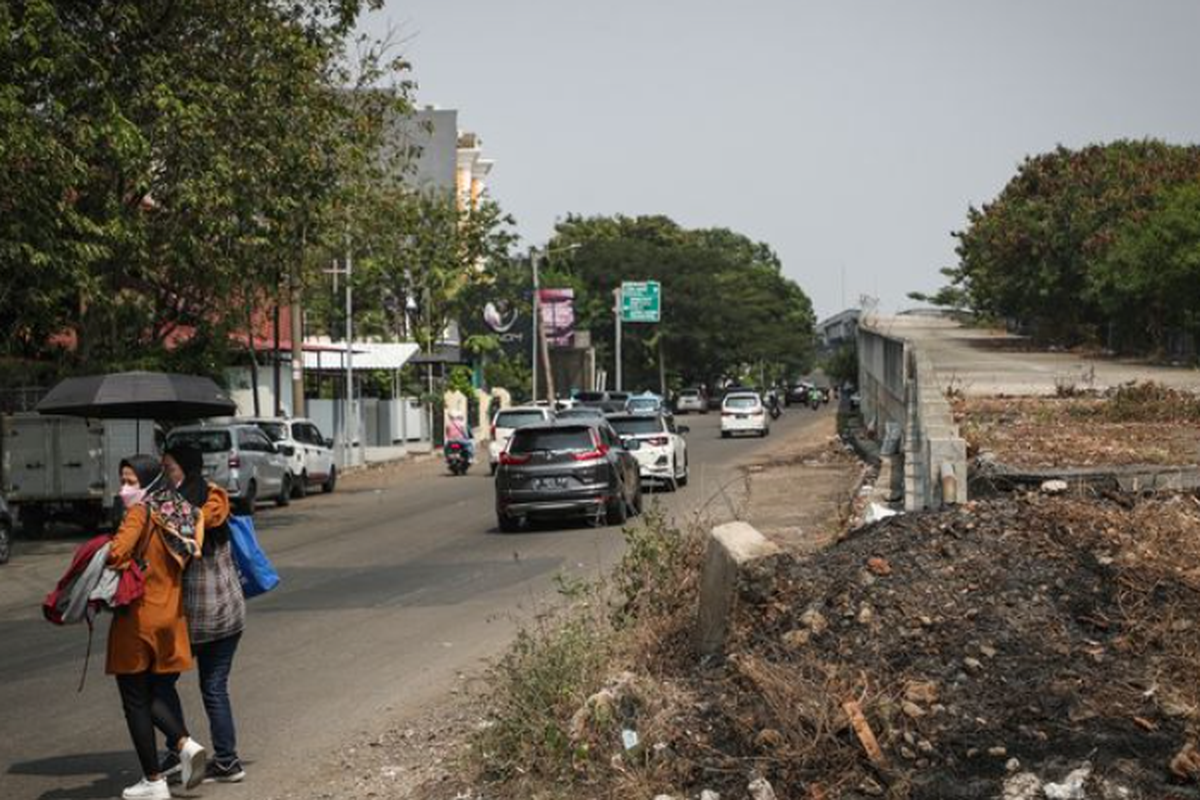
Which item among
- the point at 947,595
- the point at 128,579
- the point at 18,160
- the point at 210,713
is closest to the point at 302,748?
the point at 210,713

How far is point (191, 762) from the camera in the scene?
8.40 m

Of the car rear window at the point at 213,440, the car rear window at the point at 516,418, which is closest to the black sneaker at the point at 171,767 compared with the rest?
the car rear window at the point at 213,440

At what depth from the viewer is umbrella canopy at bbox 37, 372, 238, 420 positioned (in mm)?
12445

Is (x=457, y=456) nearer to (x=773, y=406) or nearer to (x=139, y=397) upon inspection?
(x=139, y=397)

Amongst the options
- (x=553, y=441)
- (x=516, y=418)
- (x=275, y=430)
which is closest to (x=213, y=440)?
(x=275, y=430)

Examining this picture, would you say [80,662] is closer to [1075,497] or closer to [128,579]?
[128,579]

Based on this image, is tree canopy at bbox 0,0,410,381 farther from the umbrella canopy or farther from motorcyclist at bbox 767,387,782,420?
motorcyclist at bbox 767,387,782,420

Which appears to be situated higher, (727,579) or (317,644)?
(727,579)

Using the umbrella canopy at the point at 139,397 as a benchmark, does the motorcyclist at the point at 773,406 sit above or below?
below

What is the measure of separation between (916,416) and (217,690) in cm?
1520

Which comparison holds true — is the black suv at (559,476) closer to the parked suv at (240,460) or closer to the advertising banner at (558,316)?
the parked suv at (240,460)

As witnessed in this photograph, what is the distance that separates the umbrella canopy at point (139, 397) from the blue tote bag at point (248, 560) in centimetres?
339

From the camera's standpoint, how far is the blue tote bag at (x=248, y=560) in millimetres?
8758

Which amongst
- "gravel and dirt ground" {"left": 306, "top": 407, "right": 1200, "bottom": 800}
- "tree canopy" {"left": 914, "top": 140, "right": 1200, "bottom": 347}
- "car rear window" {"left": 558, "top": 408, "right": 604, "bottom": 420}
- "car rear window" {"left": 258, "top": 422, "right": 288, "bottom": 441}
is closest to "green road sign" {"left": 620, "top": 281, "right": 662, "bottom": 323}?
"tree canopy" {"left": 914, "top": 140, "right": 1200, "bottom": 347}
